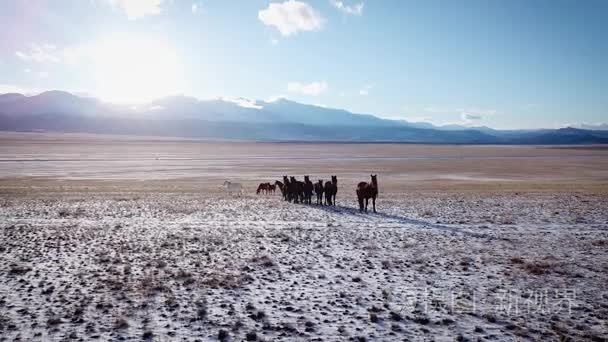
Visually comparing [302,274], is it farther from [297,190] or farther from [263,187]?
[263,187]

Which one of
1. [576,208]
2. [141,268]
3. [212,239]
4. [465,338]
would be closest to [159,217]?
[212,239]

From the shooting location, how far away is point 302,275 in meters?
10.9

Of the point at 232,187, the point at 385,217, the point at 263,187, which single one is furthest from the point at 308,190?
the point at 232,187

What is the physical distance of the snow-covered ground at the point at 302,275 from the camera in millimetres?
7906

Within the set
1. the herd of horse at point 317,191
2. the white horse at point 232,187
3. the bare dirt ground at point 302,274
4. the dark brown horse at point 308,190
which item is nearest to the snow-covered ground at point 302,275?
the bare dirt ground at point 302,274

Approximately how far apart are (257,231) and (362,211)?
6.47 m

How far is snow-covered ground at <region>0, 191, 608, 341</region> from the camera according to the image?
791 centimetres

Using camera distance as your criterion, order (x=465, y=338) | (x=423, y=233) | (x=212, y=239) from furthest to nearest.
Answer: (x=423, y=233)
(x=212, y=239)
(x=465, y=338)

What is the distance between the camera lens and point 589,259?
12.2 meters

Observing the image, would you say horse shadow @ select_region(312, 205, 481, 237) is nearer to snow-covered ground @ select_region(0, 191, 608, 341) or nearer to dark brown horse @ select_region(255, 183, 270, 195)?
snow-covered ground @ select_region(0, 191, 608, 341)

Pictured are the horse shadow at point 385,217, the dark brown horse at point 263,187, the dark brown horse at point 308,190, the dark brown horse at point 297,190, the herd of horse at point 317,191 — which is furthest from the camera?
the dark brown horse at point 263,187

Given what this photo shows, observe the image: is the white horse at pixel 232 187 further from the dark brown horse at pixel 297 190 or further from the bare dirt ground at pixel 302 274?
the bare dirt ground at pixel 302 274

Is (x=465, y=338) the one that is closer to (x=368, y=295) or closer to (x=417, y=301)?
(x=417, y=301)

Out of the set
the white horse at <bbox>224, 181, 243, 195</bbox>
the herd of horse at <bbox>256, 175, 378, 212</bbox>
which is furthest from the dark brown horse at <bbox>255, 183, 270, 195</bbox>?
the herd of horse at <bbox>256, 175, 378, 212</bbox>
